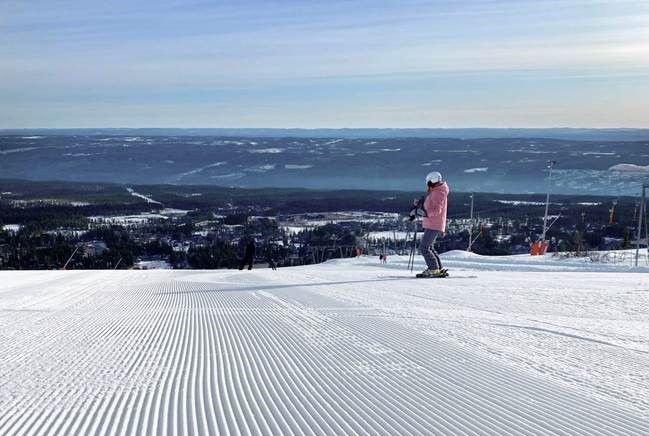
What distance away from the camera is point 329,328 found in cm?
642

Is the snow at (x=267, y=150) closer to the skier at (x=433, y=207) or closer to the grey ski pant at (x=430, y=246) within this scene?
the grey ski pant at (x=430, y=246)

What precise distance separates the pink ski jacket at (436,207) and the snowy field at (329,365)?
3.36 meters

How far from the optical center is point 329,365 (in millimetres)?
4820

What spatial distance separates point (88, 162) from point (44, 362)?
17452cm

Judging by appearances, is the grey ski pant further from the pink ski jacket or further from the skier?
the pink ski jacket

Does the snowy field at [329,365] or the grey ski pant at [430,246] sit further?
the grey ski pant at [430,246]

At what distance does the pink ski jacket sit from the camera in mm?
12336

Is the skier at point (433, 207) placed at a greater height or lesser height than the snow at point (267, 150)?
greater

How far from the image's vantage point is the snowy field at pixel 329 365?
3.55 metres

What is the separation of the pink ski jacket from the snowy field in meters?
3.36

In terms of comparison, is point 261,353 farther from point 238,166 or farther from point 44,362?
point 238,166

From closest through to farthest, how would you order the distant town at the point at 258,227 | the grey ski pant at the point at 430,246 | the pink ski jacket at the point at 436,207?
the pink ski jacket at the point at 436,207 < the grey ski pant at the point at 430,246 < the distant town at the point at 258,227

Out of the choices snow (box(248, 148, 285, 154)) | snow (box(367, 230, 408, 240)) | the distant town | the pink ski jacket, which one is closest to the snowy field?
the pink ski jacket

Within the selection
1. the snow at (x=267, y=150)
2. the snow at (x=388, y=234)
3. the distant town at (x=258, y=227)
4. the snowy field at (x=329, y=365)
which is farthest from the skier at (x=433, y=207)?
the snow at (x=267, y=150)
